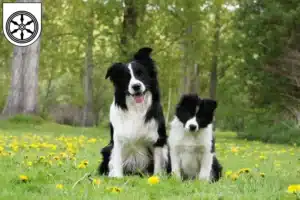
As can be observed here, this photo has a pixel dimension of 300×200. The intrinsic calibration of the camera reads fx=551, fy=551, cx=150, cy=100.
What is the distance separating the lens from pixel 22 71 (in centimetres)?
2428

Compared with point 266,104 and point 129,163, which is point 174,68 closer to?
point 266,104

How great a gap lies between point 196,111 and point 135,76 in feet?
2.86

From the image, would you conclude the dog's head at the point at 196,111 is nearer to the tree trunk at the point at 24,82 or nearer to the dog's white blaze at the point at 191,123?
the dog's white blaze at the point at 191,123

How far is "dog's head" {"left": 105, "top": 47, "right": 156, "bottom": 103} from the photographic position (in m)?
6.82


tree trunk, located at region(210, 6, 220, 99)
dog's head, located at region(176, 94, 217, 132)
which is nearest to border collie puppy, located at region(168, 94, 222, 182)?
dog's head, located at region(176, 94, 217, 132)

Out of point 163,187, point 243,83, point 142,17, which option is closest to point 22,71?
point 142,17

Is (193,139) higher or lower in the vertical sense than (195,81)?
lower

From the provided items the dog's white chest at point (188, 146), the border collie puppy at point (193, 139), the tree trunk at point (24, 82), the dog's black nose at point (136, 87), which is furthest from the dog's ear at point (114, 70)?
the tree trunk at point (24, 82)

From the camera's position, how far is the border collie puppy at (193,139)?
6.81 m

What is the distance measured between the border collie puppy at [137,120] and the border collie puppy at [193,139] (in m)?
0.29

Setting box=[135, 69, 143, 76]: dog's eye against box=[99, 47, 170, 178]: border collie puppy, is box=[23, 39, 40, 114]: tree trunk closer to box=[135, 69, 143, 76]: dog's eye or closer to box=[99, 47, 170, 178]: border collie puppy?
box=[99, 47, 170, 178]: border collie puppy

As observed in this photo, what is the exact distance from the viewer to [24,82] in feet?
79.9

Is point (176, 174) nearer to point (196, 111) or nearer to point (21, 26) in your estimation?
point (196, 111)

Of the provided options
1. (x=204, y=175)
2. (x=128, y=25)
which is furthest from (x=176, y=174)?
(x=128, y=25)
